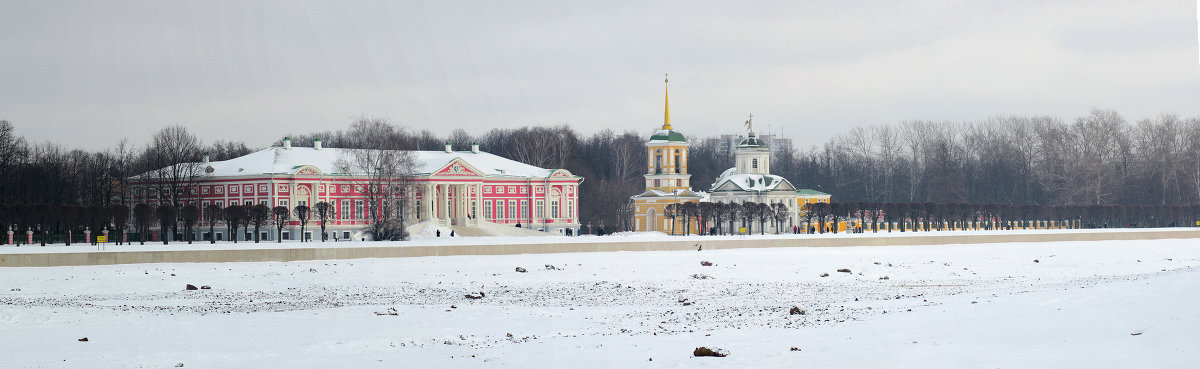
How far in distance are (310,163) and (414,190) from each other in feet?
19.1

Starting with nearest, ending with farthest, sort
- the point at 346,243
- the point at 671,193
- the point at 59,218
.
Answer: the point at 346,243 < the point at 59,218 < the point at 671,193

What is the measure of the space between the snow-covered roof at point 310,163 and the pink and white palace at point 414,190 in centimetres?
5

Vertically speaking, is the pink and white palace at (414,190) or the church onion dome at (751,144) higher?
the church onion dome at (751,144)

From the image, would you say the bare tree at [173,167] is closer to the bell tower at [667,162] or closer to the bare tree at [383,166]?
the bare tree at [383,166]

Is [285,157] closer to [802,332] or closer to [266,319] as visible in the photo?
[266,319]

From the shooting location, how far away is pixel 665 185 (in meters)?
87.1

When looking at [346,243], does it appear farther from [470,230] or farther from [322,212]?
[470,230]

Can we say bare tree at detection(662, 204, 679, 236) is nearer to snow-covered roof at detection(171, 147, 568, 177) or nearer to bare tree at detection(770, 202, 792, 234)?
bare tree at detection(770, 202, 792, 234)

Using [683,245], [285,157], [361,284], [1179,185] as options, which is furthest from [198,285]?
[1179,185]

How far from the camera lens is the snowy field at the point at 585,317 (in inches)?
687

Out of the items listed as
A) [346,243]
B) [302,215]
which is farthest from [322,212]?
[346,243]

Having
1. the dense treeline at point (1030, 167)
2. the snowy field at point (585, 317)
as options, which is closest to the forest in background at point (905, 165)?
the dense treeline at point (1030, 167)

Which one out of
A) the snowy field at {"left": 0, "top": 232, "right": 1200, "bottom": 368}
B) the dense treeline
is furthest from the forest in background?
the snowy field at {"left": 0, "top": 232, "right": 1200, "bottom": 368}

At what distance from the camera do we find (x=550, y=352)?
61.7 feet
